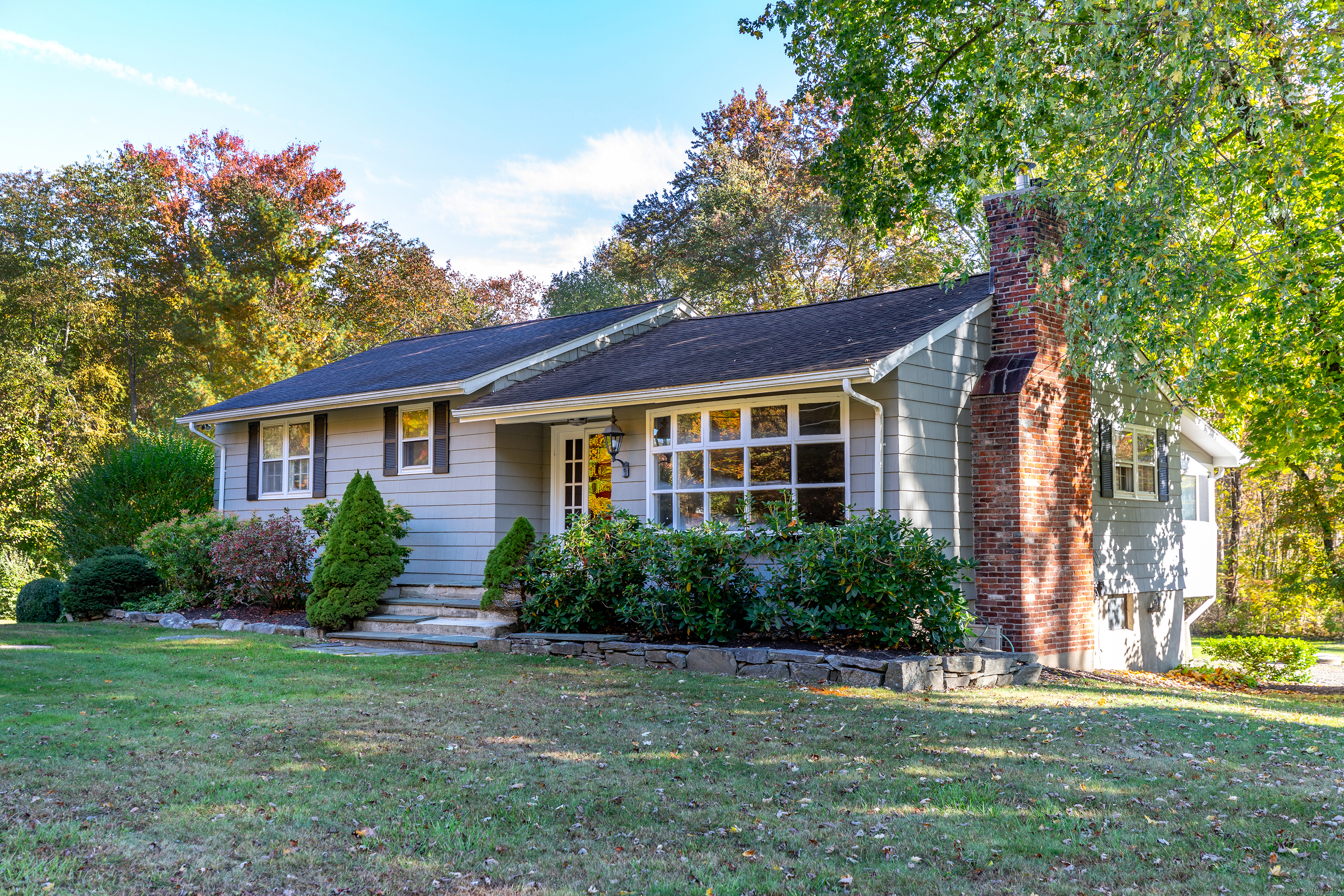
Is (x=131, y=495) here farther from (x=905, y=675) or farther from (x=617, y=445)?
(x=905, y=675)

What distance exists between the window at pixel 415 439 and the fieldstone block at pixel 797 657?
22.3 ft

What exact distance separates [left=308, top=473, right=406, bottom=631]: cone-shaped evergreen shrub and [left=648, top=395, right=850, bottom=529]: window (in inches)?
140

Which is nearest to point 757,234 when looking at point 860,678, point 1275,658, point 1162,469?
point 1162,469

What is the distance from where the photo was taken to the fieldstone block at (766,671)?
8961 millimetres

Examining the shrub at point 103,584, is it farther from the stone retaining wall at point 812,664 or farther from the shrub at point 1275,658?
the shrub at point 1275,658

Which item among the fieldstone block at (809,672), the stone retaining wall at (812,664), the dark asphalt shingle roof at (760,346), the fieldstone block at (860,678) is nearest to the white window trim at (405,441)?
the dark asphalt shingle roof at (760,346)

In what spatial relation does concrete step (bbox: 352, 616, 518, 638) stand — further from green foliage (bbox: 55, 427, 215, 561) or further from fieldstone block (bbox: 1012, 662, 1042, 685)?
green foliage (bbox: 55, 427, 215, 561)

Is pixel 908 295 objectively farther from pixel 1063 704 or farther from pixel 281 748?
pixel 281 748

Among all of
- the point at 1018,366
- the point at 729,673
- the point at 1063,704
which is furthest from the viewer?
the point at 1018,366

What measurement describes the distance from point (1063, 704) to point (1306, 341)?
5.18m

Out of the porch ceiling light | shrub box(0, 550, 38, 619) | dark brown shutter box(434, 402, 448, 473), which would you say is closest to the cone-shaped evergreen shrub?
dark brown shutter box(434, 402, 448, 473)

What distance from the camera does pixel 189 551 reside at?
47.1 feet

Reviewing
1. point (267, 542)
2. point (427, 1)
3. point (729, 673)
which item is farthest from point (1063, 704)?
point (427, 1)

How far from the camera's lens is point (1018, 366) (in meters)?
11.3
